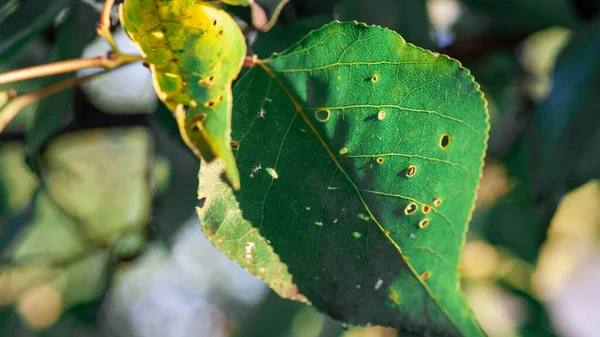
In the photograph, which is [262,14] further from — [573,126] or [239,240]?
[573,126]

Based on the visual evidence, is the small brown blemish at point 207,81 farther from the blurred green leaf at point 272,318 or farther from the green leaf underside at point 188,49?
the blurred green leaf at point 272,318

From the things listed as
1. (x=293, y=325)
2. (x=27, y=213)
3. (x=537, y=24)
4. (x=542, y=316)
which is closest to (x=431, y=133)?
(x=537, y=24)

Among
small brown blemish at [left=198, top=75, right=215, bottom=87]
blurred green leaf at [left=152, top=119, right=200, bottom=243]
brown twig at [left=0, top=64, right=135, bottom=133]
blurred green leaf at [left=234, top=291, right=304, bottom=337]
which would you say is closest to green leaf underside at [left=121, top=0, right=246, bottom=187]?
small brown blemish at [left=198, top=75, right=215, bottom=87]

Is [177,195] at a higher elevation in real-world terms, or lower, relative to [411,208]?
lower

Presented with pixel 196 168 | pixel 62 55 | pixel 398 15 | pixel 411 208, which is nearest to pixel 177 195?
pixel 196 168

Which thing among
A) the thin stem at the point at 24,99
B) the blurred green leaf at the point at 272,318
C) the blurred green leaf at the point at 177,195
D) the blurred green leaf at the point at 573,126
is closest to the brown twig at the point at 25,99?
the thin stem at the point at 24,99

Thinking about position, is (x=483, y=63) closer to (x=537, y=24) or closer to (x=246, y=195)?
(x=537, y=24)
